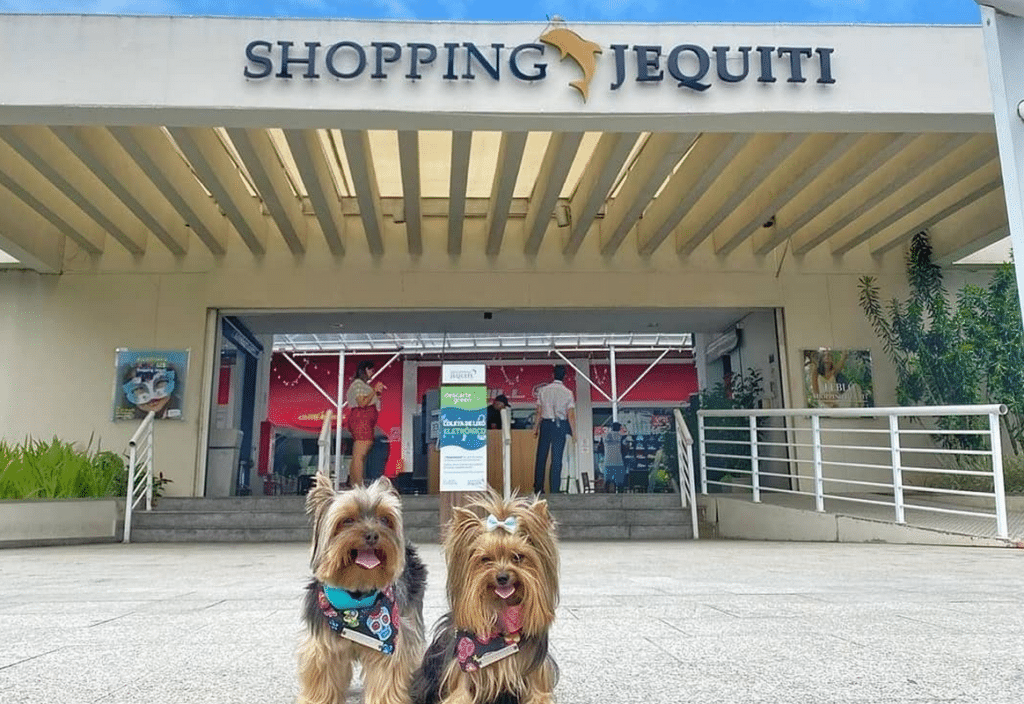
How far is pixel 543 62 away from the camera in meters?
6.08

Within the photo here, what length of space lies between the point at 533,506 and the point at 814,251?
9934 millimetres

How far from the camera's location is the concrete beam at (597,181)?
6.85 m

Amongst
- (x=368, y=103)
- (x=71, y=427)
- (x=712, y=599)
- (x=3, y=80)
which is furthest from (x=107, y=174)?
(x=712, y=599)

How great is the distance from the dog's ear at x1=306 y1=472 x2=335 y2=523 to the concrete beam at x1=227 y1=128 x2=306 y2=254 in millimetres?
5472

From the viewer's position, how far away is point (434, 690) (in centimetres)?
162

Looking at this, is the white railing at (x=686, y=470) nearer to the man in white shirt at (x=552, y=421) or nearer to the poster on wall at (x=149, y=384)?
the man in white shirt at (x=552, y=421)

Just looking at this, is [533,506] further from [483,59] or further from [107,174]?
[107,174]

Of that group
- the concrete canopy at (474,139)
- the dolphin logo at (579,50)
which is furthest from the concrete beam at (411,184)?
the dolphin logo at (579,50)

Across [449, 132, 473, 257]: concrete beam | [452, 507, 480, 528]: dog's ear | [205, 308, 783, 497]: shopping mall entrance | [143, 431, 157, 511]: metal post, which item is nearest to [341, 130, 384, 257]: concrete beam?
[449, 132, 473, 257]: concrete beam

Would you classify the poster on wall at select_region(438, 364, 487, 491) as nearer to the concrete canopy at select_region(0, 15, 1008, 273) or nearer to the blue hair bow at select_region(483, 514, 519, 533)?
the concrete canopy at select_region(0, 15, 1008, 273)

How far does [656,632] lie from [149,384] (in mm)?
8811

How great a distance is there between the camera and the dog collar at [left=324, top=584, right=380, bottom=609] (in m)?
1.58

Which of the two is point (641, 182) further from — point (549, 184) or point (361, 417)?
point (361, 417)

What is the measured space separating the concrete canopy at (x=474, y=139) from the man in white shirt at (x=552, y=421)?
1925mm
